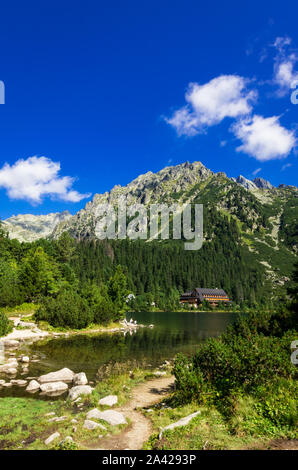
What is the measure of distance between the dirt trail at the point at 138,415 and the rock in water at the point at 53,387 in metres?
4.61

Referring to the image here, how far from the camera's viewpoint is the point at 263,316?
27625 millimetres

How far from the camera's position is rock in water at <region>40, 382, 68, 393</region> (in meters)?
17.9

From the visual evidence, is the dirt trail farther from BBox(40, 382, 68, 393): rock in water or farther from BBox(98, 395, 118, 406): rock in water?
BBox(40, 382, 68, 393): rock in water

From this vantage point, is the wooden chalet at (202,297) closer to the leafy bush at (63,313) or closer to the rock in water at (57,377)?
the leafy bush at (63,313)

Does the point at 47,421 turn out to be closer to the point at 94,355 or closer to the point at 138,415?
the point at 138,415

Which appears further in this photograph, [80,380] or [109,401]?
[80,380]

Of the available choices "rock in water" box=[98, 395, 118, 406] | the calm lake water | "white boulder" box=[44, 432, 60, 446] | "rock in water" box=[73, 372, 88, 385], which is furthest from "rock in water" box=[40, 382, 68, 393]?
"white boulder" box=[44, 432, 60, 446]

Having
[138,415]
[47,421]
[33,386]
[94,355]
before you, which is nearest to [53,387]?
[33,386]

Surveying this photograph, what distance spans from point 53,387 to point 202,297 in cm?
17224

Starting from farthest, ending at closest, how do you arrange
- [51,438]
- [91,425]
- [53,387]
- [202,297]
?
1. [202,297]
2. [53,387]
3. [91,425]
4. [51,438]

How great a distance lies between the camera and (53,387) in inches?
712
